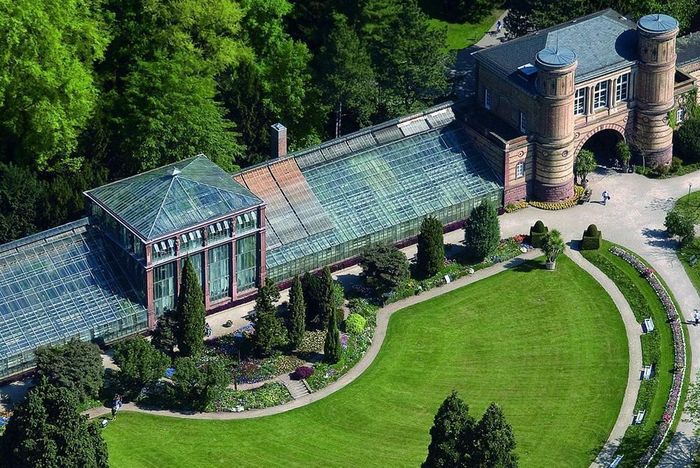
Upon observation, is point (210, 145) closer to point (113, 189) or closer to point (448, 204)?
point (113, 189)

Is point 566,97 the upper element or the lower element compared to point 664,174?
upper

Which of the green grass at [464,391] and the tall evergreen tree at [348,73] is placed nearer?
the green grass at [464,391]

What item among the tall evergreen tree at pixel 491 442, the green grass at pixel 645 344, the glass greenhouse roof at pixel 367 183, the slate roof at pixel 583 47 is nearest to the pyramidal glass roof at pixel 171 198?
the glass greenhouse roof at pixel 367 183

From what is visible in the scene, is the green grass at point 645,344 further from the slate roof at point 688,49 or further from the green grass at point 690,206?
the slate roof at point 688,49

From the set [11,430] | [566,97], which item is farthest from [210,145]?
[11,430]

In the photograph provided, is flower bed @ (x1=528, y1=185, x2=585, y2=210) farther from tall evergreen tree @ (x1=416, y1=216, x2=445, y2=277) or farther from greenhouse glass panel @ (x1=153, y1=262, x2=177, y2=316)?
greenhouse glass panel @ (x1=153, y1=262, x2=177, y2=316)

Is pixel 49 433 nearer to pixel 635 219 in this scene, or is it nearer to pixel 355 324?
pixel 355 324

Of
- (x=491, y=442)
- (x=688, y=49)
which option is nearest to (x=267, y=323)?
(x=491, y=442)
